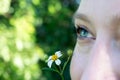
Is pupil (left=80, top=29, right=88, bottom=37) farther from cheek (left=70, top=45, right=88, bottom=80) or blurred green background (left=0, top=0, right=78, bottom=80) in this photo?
blurred green background (left=0, top=0, right=78, bottom=80)

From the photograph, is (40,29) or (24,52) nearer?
(24,52)

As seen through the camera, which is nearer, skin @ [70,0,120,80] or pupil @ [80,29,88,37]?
skin @ [70,0,120,80]

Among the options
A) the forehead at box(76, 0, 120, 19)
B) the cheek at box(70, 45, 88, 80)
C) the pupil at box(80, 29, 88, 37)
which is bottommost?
the cheek at box(70, 45, 88, 80)

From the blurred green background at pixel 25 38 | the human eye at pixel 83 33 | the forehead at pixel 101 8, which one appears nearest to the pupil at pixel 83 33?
the human eye at pixel 83 33

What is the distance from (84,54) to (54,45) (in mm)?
2924

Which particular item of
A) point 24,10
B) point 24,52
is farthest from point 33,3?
point 24,52

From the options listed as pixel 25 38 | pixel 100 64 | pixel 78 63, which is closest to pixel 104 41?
pixel 100 64

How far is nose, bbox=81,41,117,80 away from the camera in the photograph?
1.55m

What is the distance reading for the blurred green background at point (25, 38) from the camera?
3785 millimetres

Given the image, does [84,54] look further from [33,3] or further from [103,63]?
[33,3]

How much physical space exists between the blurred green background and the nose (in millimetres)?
1632

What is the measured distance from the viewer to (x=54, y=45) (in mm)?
4695

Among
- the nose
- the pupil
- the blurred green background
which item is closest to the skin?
the nose

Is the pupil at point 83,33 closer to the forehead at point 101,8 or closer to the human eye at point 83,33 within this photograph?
the human eye at point 83,33
